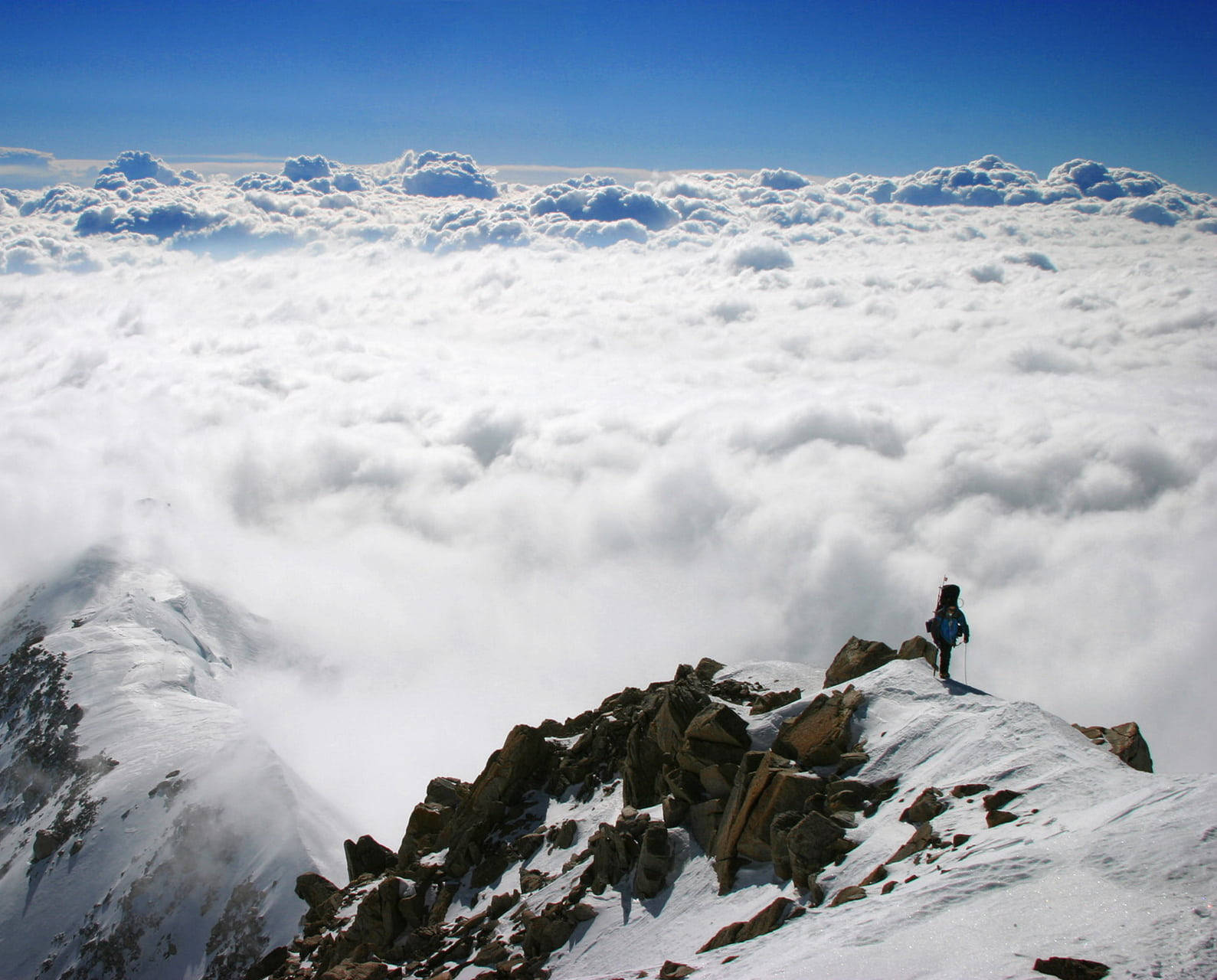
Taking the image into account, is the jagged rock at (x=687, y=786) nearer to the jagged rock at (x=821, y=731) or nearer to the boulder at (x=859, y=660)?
the jagged rock at (x=821, y=731)

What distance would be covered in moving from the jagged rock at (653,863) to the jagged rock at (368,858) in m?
20.4

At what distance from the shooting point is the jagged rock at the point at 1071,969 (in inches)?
389

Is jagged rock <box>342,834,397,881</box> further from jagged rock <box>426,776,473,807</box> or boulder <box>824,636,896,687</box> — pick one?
boulder <box>824,636,896,687</box>

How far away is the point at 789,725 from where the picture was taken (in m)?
24.7

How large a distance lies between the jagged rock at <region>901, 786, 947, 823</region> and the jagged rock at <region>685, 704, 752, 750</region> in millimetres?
8006

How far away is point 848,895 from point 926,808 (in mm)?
3232

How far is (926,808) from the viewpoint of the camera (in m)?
17.4

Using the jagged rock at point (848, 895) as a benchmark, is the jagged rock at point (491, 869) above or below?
below

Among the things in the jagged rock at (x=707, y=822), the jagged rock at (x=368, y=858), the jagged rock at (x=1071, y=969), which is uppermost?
the jagged rock at (x=1071, y=969)

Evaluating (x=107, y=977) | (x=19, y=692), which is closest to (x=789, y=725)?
(x=107, y=977)

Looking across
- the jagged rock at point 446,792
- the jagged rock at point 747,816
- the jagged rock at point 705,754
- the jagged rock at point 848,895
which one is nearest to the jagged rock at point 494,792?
the jagged rock at point 446,792

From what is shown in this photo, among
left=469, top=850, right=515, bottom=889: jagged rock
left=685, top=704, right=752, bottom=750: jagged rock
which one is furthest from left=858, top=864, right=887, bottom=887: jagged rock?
left=469, top=850, right=515, bottom=889: jagged rock

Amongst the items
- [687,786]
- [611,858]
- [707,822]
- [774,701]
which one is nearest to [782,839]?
[707,822]

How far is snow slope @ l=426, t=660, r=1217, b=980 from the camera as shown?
11.1m
